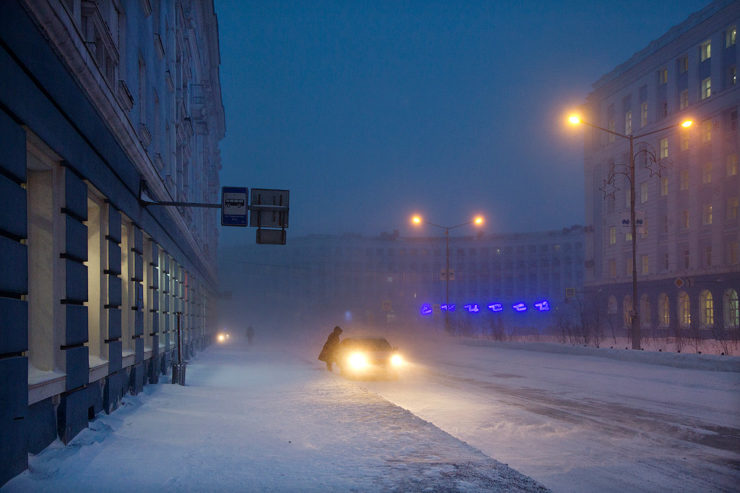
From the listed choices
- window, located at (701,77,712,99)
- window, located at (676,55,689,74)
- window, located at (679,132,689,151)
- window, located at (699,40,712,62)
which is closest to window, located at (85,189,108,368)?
window, located at (701,77,712,99)

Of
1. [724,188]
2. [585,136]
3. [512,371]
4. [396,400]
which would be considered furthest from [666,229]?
[396,400]

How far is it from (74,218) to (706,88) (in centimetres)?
4812

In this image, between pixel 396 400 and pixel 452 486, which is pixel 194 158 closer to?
pixel 396 400

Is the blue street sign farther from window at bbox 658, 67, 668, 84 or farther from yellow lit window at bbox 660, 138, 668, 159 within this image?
window at bbox 658, 67, 668, 84

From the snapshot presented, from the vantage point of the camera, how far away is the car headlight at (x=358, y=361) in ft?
64.7

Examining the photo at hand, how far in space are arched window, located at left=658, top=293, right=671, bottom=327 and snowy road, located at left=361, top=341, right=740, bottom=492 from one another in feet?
102

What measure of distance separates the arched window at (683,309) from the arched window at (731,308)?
375 cm

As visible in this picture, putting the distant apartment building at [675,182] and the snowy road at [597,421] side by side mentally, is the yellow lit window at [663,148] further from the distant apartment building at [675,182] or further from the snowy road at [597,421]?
the snowy road at [597,421]

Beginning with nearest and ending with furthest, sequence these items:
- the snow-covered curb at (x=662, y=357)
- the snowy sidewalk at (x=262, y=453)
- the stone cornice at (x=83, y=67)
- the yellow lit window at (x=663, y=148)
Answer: the snowy sidewalk at (x=262, y=453) < the stone cornice at (x=83, y=67) < the snow-covered curb at (x=662, y=357) < the yellow lit window at (x=663, y=148)

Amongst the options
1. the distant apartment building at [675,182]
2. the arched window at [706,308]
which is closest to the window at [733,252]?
the distant apartment building at [675,182]

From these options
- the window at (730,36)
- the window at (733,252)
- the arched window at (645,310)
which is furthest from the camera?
the arched window at (645,310)

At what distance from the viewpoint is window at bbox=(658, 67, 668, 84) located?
50.5 metres

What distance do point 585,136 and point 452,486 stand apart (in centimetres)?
6026

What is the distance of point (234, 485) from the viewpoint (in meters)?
5.88
